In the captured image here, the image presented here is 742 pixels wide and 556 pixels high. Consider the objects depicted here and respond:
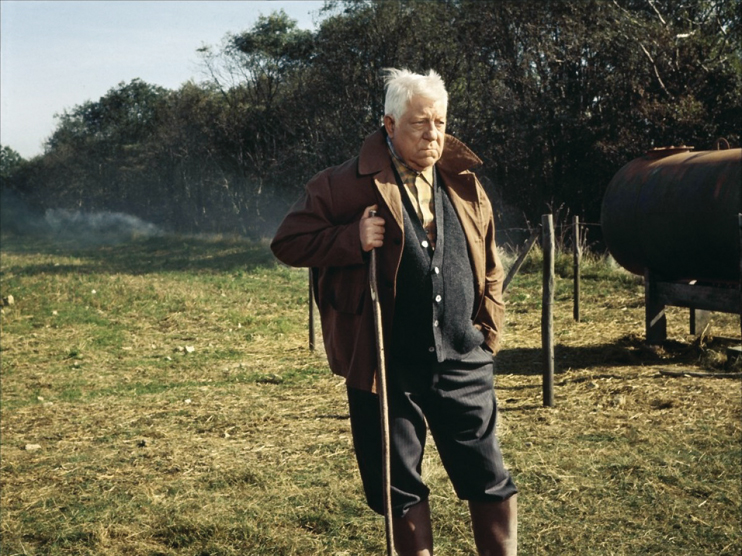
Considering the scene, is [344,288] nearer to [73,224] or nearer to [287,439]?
[287,439]

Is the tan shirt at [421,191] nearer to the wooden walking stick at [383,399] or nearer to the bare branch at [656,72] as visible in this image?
the wooden walking stick at [383,399]

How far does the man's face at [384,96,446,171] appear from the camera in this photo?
9.57ft

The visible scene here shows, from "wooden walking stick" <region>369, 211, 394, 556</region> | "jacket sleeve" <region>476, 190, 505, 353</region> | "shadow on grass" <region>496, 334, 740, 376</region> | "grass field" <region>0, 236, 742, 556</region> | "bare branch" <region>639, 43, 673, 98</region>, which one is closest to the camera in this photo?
"wooden walking stick" <region>369, 211, 394, 556</region>

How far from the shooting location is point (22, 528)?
453 centimetres

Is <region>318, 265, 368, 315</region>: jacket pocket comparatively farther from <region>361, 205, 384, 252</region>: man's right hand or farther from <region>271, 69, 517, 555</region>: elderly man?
<region>361, 205, 384, 252</region>: man's right hand

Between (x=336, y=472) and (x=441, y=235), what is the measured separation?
2.69 metres

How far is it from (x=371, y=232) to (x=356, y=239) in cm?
6

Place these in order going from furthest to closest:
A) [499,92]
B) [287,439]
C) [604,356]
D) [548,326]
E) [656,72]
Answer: [499,92]
[656,72]
[604,356]
[548,326]
[287,439]

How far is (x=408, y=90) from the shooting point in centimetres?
291

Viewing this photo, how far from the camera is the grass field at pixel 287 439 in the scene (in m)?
4.36

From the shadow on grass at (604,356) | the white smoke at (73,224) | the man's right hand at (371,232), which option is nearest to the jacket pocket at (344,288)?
the man's right hand at (371,232)

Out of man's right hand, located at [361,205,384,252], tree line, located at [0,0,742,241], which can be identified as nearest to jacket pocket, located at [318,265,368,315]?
man's right hand, located at [361,205,384,252]

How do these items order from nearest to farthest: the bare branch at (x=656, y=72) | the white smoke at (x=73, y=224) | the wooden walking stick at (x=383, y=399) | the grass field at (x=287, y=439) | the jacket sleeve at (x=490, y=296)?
the wooden walking stick at (x=383, y=399) → the jacket sleeve at (x=490, y=296) → the grass field at (x=287, y=439) → the bare branch at (x=656, y=72) → the white smoke at (x=73, y=224)

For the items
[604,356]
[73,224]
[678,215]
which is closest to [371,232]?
[678,215]
